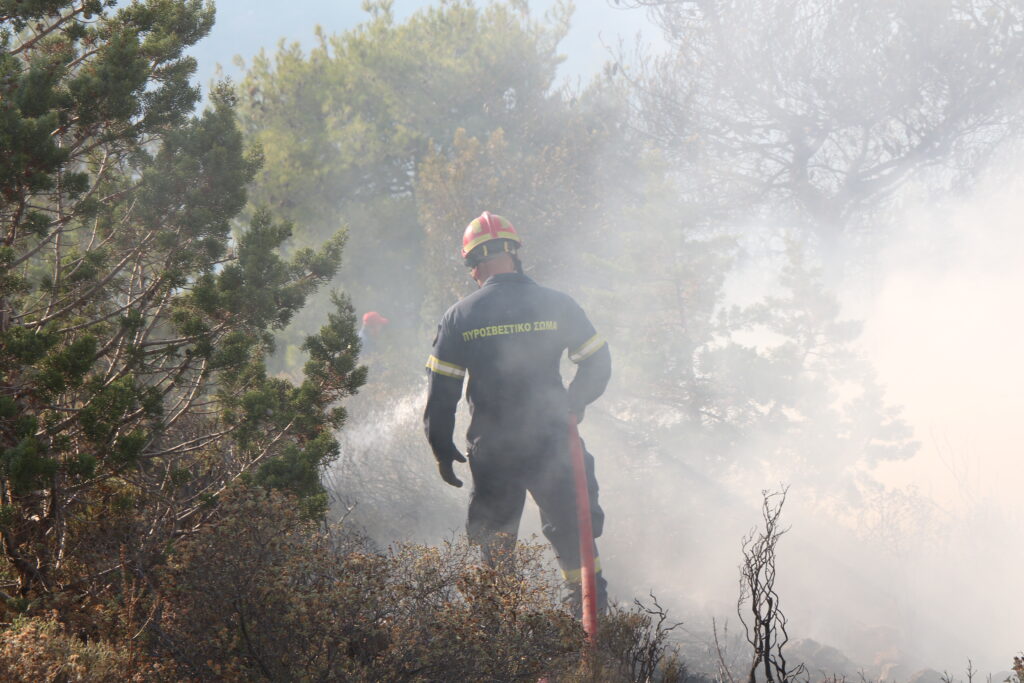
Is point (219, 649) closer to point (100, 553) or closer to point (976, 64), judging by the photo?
point (100, 553)

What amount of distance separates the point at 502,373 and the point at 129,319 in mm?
1858

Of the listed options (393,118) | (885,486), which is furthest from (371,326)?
(885,486)

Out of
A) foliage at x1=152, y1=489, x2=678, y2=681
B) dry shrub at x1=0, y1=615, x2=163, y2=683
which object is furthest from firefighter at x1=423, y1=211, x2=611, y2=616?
dry shrub at x1=0, y1=615, x2=163, y2=683

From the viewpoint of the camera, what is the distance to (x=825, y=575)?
9.91m

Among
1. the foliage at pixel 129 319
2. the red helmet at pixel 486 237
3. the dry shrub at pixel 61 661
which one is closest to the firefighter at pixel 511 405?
the red helmet at pixel 486 237

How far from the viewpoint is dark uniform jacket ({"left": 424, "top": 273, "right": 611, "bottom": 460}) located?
14.5 ft

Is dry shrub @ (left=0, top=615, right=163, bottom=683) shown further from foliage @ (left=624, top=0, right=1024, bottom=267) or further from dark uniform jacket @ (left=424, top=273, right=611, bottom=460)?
foliage @ (left=624, top=0, right=1024, bottom=267)

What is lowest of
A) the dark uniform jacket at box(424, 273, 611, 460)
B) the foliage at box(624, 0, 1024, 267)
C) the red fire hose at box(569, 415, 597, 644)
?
the red fire hose at box(569, 415, 597, 644)

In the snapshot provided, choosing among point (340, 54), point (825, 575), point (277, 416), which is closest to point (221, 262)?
point (277, 416)

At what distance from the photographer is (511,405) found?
4.43 m

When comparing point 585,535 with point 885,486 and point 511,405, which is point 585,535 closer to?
point 511,405

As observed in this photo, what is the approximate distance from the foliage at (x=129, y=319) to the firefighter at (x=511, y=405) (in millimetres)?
575

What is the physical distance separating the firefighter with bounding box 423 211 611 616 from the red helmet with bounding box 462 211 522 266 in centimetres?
26

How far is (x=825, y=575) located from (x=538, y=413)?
6.98 meters
